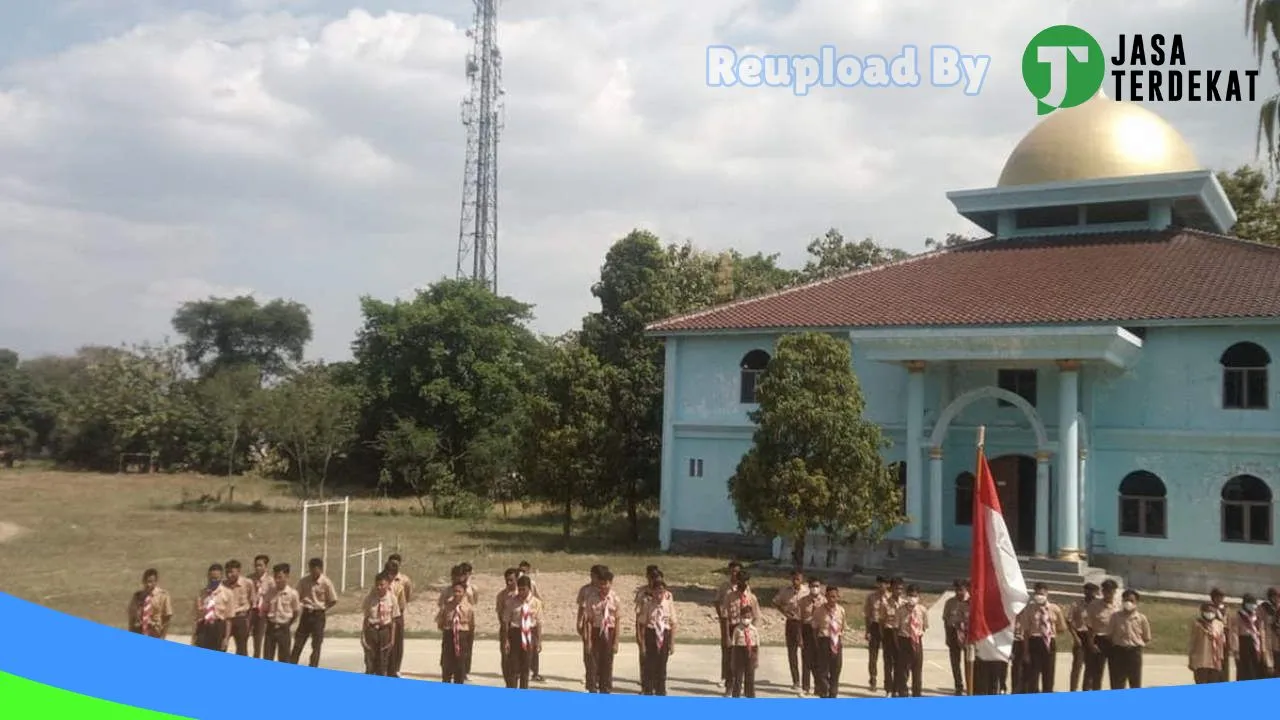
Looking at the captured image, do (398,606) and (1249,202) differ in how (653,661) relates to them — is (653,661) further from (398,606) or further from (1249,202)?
(1249,202)

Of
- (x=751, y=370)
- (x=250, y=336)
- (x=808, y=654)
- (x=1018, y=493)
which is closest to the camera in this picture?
(x=808, y=654)

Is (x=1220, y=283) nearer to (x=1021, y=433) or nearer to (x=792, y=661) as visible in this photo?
(x=1021, y=433)

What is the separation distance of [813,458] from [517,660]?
678 centimetres

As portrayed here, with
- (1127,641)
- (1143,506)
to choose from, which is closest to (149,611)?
(1127,641)

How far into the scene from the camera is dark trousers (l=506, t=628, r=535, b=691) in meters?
8.92

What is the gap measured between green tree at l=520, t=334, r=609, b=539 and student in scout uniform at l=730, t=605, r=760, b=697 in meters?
10.8

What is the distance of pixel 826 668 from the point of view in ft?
30.4

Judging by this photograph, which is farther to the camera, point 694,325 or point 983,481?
point 694,325

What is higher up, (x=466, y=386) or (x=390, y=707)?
(x=466, y=386)

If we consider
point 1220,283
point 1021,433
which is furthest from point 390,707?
point 1220,283

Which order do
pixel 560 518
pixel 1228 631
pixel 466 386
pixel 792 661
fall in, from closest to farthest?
1. pixel 1228 631
2. pixel 792 661
3. pixel 560 518
4. pixel 466 386

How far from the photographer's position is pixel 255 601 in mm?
9164

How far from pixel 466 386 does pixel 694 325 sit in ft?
52.6

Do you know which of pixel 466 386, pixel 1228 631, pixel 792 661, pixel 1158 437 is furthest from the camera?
pixel 466 386
